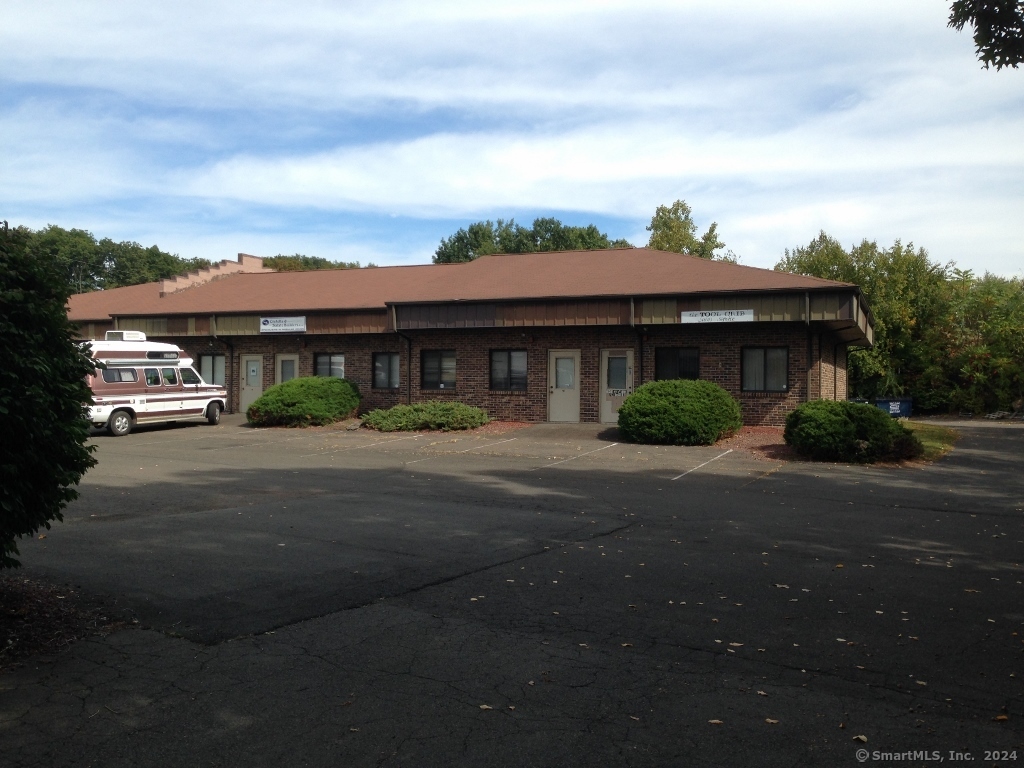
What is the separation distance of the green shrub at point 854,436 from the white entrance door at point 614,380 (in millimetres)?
7699

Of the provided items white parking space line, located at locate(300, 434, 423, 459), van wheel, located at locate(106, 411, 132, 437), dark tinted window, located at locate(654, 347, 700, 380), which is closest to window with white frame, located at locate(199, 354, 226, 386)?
van wheel, located at locate(106, 411, 132, 437)

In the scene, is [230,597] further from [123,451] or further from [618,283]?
[618,283]

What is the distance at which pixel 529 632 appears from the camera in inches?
250

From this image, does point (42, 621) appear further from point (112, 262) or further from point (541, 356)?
point (112, 262)

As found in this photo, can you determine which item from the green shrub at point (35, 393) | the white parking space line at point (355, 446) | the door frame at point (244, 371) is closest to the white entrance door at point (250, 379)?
the door frame at point (244, 371)

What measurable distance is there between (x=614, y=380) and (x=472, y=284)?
6009mm

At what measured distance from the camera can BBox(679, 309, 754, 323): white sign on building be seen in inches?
899

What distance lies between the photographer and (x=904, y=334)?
138 feet

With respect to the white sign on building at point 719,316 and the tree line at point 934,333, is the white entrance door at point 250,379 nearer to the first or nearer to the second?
the white sign on building at point 719,316

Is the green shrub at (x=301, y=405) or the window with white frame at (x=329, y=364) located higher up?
the window with white frame at (x=329, y=364)

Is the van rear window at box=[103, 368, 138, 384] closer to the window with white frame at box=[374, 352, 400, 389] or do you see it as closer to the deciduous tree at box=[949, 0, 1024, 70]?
the window with white frame at box=[374, 352, 400, 389]

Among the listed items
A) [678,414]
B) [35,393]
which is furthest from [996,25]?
[678,414]

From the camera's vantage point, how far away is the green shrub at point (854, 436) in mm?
17484

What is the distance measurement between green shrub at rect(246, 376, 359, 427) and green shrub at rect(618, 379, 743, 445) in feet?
30.9
